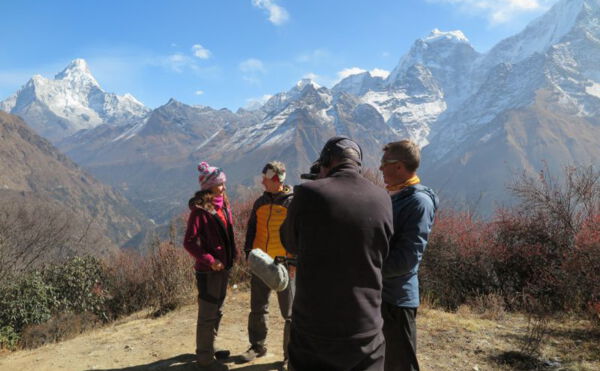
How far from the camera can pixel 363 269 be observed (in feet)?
6.84

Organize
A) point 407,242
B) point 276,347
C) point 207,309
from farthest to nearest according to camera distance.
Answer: point 276,347, point 207,309, point 407,242

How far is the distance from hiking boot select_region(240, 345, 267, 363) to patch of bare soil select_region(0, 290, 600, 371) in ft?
0.18

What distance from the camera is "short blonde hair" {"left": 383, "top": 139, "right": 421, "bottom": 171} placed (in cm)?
272

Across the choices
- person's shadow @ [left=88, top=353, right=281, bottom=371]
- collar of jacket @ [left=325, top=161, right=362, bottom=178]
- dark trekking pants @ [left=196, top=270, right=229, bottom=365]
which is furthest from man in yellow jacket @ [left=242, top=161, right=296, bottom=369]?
collar of jacket @ [left=325, top=161, right=362, bottom=178]

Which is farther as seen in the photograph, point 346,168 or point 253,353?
point 253,353

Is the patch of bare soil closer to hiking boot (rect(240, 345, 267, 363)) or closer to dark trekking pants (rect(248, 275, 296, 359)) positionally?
hiking boot (rect(240, 345, 267, 363))

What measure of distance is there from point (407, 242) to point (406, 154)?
2.02 ft

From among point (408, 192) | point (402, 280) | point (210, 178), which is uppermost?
point (210, 178)

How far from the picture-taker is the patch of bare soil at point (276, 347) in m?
4.48

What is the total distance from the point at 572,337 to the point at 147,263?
30.5 feet

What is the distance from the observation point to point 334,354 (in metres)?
2.07

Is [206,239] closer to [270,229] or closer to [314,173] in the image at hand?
[270,229]

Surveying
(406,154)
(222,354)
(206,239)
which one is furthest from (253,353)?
(406,154)

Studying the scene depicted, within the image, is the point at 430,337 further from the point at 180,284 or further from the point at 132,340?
the point at 180,284
